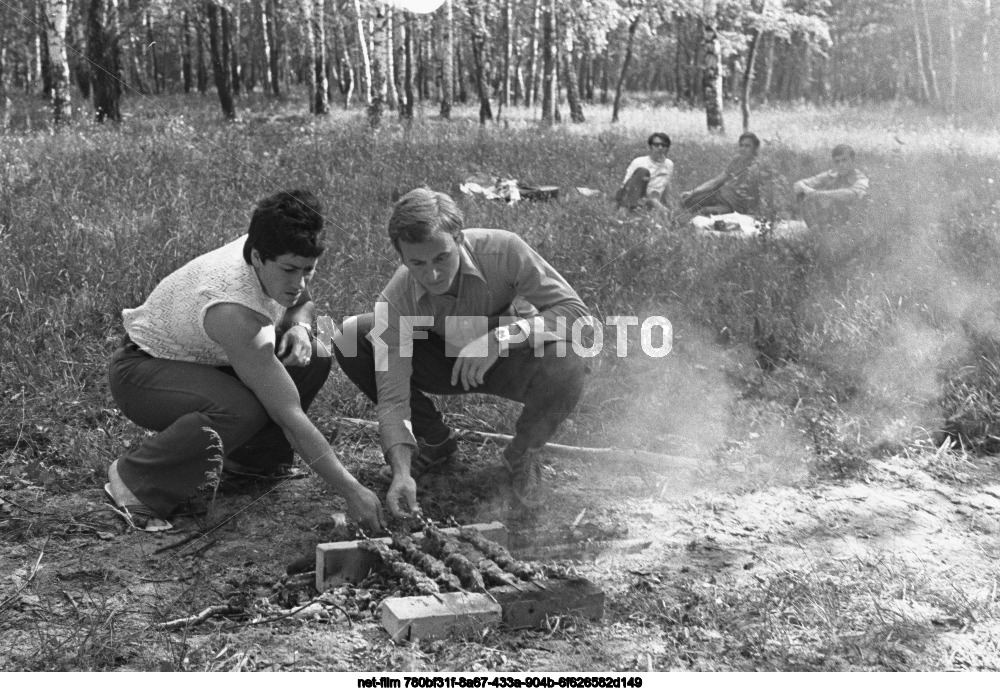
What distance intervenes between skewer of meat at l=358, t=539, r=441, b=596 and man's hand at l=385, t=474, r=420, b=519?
227 millimetres

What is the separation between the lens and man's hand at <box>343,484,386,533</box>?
3.21 m

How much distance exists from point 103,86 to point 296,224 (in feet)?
39.5

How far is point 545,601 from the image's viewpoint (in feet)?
8.98

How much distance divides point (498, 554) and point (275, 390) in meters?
0.97

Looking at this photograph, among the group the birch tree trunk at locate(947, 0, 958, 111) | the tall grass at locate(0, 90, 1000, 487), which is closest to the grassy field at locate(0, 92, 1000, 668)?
the tall grass at locate(0, 90, 1000, 487)

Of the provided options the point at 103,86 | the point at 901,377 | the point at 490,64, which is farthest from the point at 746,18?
the point at 490,64

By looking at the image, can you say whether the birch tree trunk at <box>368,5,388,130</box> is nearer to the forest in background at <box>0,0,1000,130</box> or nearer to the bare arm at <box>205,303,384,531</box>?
the forest in background at <box>0,0,1000,130</box>

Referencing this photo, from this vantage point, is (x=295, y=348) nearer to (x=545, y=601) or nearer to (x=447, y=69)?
(x=545, y=601)

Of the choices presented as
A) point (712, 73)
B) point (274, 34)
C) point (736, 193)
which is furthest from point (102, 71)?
point (274, 34)

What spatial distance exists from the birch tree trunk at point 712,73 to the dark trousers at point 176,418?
12552mm

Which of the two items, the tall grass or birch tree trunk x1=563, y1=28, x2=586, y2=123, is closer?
the tall grass

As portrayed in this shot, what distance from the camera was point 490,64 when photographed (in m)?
33.4

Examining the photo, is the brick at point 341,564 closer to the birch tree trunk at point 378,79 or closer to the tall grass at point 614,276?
the tall grass at point 614,276

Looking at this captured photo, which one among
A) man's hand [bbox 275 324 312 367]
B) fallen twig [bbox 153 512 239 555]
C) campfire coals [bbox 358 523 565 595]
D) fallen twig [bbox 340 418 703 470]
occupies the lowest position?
fallen twig [bbox 340 418 703 470]
